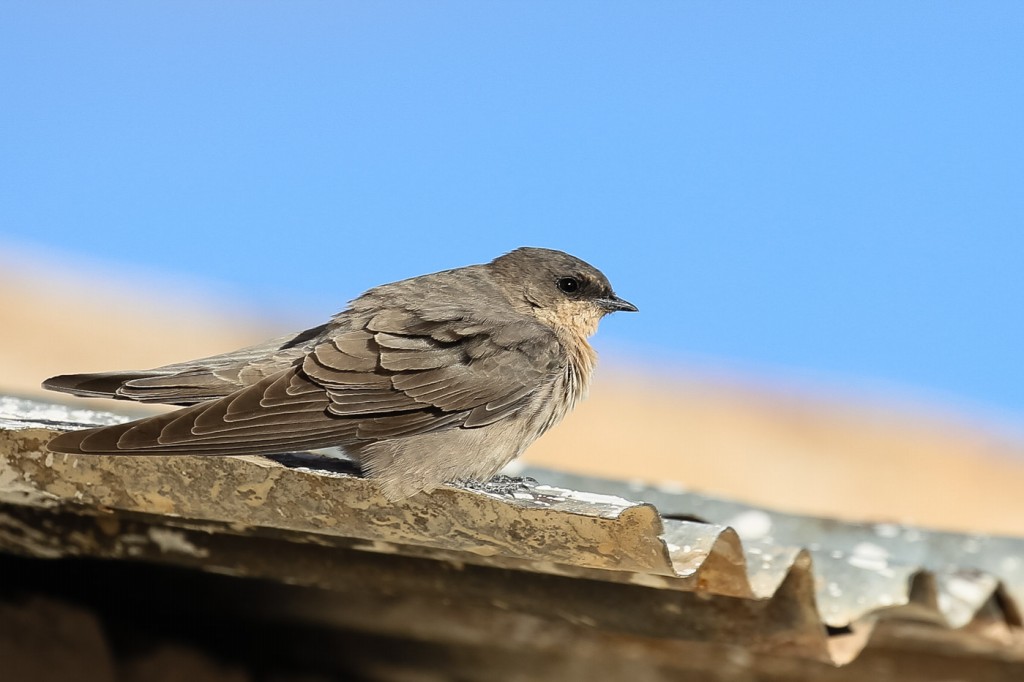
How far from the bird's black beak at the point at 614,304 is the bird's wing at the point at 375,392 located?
0.72 meters

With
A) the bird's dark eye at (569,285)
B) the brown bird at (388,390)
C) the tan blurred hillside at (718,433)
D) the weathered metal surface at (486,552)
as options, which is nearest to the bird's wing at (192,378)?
the brown bird at (388,390)

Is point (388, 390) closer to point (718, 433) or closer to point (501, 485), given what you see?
point (501, 485)

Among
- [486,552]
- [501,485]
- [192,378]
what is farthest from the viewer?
[501,485]

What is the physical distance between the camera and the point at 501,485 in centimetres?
349

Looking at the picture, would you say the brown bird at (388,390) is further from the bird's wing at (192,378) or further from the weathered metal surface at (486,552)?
the weathered metal surface at (486,552)

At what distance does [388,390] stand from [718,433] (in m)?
13.4

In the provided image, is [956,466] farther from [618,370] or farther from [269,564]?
[269,564]

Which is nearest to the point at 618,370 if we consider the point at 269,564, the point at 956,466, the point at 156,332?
the point at 956,466

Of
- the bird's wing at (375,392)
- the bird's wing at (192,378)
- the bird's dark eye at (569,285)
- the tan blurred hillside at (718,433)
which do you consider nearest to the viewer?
the bird's wing at (375,392)

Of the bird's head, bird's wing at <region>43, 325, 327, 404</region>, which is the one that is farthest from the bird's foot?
the bird's head

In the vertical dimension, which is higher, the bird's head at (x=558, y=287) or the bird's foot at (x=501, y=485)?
the bird's head at (x=558, y=287)

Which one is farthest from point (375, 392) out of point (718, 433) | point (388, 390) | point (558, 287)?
point (718, 433)

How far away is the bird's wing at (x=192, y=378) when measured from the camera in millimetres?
3105

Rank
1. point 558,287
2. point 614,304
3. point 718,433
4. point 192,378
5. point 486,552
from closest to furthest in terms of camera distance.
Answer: point 486,552 → point 192,378 → point 558,287 → point 614,304 → point 718,433
